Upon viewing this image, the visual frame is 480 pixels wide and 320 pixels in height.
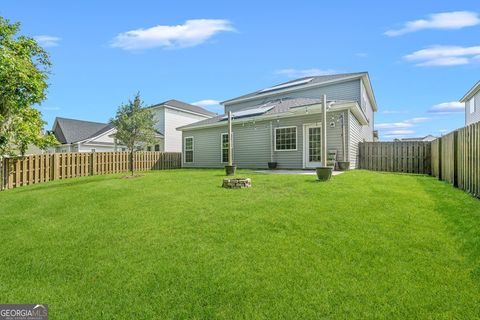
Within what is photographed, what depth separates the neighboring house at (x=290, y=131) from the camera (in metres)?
13.1

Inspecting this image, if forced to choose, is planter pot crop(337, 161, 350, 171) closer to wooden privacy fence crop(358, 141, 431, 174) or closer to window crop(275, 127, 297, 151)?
window crop(275, 127, 297, 151)

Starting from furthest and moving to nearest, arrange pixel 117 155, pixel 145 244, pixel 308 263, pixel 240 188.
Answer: pixel 117 155
pixel 240 188
pixel 145 244
pixel 308 263

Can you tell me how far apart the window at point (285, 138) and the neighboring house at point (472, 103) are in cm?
1544

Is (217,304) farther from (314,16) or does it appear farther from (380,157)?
(380,157)

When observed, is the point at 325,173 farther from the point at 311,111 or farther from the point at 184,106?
the point at 184,106

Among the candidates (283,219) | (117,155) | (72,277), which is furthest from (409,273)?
(117,155)

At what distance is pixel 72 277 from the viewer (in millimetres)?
3697

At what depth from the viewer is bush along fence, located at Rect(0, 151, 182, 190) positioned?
12.3m

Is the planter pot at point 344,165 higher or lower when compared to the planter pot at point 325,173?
higher

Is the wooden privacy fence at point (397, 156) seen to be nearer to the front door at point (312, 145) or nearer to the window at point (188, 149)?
the front door at point (312, 145)

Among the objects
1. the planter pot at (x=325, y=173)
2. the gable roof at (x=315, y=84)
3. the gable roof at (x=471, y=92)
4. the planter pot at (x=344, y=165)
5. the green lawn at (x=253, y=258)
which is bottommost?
the green lawn at (x=253, y=258)

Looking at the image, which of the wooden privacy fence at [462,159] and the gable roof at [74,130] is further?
the gable roof at [74,130]

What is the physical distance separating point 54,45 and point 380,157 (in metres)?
17.4

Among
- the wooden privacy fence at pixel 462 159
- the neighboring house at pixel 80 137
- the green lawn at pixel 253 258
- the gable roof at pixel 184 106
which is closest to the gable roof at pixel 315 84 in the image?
the gable roof at pixel 184 106
